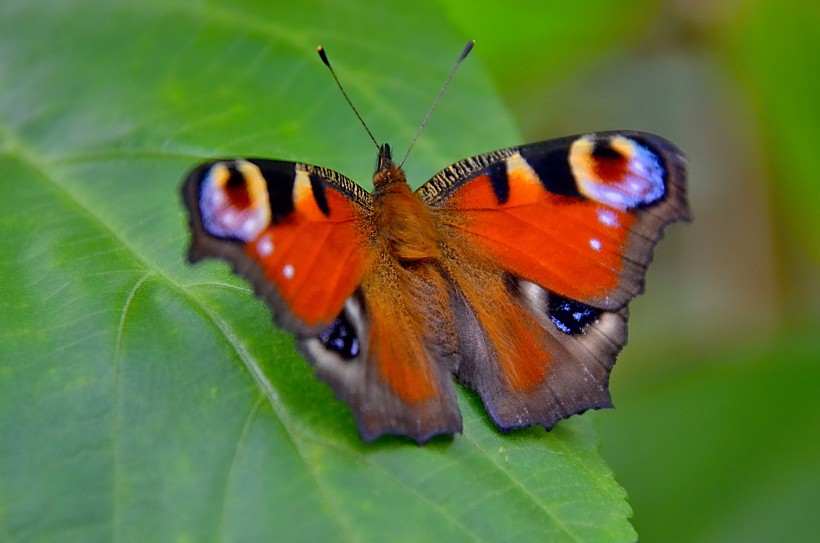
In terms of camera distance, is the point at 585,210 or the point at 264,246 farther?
the point at 585,210

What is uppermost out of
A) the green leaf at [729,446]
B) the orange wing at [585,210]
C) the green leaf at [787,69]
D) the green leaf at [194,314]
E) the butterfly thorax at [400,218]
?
the green leaf at [787,69]

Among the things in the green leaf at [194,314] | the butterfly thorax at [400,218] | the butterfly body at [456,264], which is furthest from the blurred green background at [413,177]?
the butterfly thorax at [400,218]

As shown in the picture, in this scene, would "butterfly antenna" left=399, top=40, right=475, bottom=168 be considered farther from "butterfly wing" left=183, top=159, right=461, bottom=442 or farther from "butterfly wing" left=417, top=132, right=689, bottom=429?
"butterfly wing" left=183, top=159, right=461, bottom=442

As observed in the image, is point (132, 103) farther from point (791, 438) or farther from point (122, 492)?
point (791, 438)

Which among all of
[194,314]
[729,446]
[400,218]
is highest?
[400,218]

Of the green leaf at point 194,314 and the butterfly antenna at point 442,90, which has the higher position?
the butterfly antenna at point 442,90

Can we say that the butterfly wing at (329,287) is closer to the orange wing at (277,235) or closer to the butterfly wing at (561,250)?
the orange wing at (277,235)

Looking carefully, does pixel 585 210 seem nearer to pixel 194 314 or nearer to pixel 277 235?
pixel 277 235

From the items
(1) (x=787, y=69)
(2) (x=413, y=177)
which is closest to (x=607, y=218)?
(2) (x=413, y=177)
